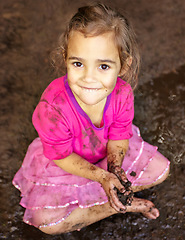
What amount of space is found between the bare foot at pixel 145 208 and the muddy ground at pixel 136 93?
0.14ft

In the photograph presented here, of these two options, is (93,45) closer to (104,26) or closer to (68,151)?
(104,26)

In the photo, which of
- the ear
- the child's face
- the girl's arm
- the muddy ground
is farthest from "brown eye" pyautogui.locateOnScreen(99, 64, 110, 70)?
the girl's arm

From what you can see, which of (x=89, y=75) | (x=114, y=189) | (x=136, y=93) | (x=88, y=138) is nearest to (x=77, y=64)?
(x=89, y=75)

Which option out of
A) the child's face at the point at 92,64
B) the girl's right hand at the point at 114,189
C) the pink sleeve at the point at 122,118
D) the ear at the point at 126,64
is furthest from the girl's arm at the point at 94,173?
the ear at the point at 126,64

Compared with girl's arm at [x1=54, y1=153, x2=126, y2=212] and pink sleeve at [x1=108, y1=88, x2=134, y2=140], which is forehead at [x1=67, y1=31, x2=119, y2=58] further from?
girl's arm at [x1=54, y1=153, x2=126, y2=212]

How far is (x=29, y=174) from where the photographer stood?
138 centimetres

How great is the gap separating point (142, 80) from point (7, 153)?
3.34ft

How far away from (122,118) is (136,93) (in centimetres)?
67

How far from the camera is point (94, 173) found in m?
1.20

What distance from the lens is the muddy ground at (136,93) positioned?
1.47m

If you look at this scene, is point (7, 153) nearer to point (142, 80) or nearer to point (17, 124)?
point (17, 124)

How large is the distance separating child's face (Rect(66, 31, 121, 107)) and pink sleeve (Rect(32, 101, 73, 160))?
155 millimetres

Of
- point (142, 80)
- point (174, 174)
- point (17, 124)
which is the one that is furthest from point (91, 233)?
point (142, 80)

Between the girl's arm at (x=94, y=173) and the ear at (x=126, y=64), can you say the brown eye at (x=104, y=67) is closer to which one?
the ear at (x=126, y=64)
